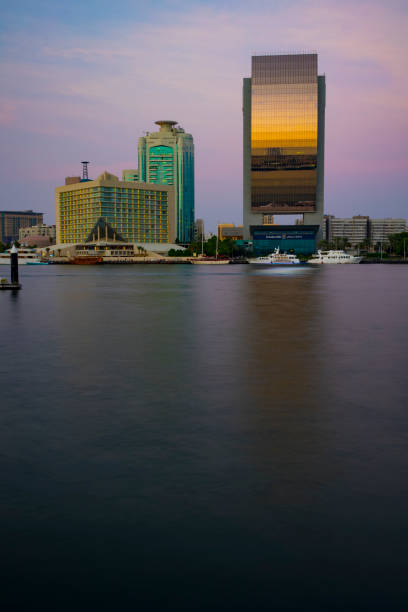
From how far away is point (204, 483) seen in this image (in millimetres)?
9578

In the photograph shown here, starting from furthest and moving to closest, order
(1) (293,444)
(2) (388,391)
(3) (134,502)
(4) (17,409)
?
(2) (388,391)
(4) (17,409)
(1) (293,444)
(3) (134,502)

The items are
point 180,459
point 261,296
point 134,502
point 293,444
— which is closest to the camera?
point 134,502

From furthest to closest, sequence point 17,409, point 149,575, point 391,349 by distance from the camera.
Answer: point 391,349, point 17,409, point 149,575

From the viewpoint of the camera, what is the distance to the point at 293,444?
461 inches

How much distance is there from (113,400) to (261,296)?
44897 millimetres

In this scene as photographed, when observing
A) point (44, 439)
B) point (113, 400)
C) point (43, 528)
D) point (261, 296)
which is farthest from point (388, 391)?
point (261, 296)

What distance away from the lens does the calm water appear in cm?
671

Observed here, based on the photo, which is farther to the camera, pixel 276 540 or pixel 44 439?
pixel 44 439

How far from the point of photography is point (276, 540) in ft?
24.9

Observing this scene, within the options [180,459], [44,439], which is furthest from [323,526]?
[44,439]

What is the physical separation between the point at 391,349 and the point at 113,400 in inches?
557

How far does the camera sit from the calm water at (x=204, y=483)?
6.71 m

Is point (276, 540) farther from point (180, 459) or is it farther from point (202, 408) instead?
point (202, 408)

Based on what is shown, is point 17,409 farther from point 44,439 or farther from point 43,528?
point 43,528
